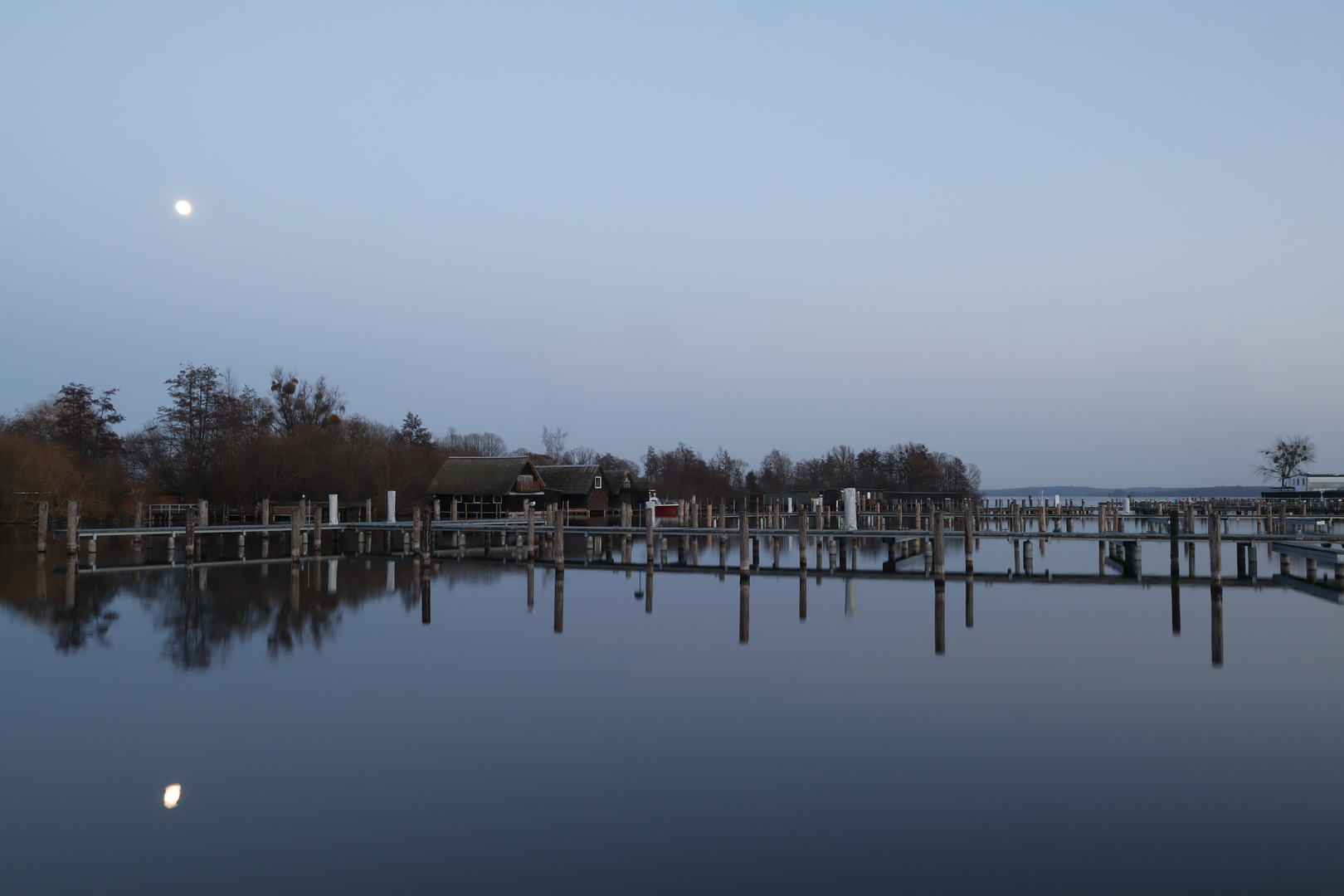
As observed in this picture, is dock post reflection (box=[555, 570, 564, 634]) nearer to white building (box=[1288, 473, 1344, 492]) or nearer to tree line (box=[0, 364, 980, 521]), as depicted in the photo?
tree line (box=[0, 364, 980, 521])

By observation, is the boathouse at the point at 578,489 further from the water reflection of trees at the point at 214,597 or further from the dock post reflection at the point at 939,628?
the dock post reflection at the point at 939,628

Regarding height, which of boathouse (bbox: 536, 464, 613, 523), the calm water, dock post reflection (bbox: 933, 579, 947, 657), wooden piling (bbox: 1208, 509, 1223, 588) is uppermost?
boathouse (bbox: 536, 464, 613, 523)

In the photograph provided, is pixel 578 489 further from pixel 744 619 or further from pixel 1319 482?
pixel 1319 482

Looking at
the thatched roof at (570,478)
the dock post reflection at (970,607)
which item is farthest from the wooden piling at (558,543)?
the thatched roof at (570,478)

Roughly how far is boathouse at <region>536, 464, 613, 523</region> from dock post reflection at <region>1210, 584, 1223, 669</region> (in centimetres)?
3973

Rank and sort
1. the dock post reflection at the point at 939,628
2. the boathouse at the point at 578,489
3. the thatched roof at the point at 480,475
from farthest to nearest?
the boathouse at the point at 578,489, the thatched roof at the point at 480,475, the dock post reflection at the point at 939,628

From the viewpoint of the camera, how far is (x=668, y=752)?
12.8 metres

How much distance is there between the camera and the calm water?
9.16 metres

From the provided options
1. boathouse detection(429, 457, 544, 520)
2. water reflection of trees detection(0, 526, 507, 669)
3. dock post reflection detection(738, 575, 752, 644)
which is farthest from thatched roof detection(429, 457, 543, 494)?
dock post reflection detection(738, 575, 752, 644)

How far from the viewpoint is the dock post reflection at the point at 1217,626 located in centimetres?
1903

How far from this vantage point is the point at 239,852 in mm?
9328

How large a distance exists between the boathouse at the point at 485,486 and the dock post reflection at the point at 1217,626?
39675 mm

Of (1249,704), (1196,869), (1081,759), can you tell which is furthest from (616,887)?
(1249,704)

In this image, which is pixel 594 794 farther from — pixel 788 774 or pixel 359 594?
pixel 359 594
